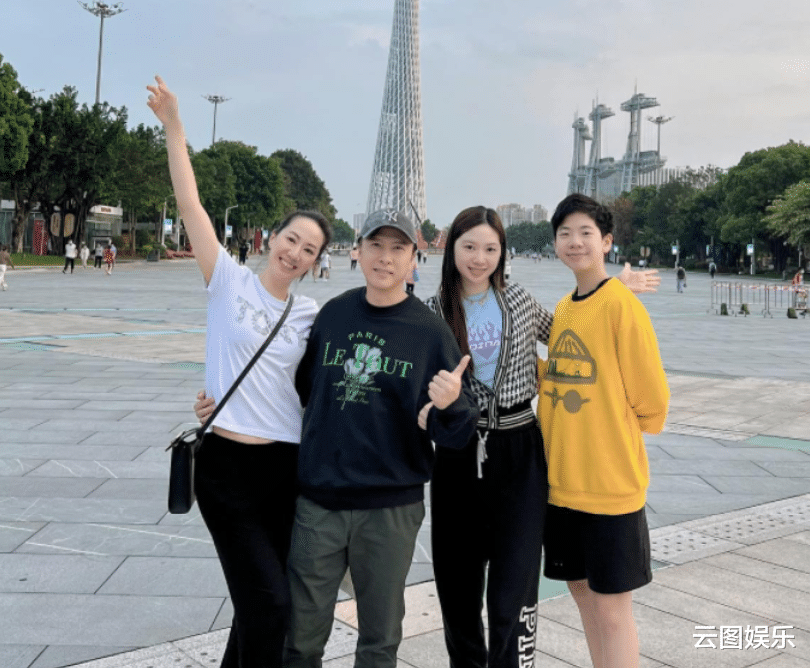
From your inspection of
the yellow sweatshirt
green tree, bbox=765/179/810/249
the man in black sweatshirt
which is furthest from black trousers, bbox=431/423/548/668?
green tree, bbox=765/179/810/249

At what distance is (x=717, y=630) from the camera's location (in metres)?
3.84

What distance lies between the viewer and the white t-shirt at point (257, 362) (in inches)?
110

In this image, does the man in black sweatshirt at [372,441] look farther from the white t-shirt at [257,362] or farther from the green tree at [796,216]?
the green tree at [796,216]

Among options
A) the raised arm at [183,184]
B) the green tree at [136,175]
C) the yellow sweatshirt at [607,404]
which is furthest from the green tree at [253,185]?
the yellow sweatshirt at [607,404]

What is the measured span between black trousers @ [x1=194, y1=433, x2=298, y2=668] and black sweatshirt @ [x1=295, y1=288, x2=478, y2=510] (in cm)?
12

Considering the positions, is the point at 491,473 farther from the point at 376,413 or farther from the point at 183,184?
the point at 183,184

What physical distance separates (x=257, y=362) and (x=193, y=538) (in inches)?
101

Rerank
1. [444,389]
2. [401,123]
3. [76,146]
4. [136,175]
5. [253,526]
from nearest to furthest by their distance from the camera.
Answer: [444,389] → [253,526] → [76,146] → [136,175] → [401,123]

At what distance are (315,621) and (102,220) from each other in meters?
65.9

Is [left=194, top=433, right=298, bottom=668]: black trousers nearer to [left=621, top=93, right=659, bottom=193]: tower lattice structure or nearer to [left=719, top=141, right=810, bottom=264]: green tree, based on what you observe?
[left=719, top=141, right=810, bottom=264]: green tree

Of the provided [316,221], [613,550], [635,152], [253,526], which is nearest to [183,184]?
[316,221]

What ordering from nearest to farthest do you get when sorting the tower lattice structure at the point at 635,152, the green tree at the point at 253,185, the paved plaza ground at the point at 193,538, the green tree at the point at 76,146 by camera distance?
the paved plaza ground at the point at 193,538 < the green tree at the point at 76,146 < the green tree at the point at 253,185 < the tower lattice structure at the point at 635,152

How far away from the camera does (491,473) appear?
9.50 feet

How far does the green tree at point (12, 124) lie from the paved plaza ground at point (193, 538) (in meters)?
33.5
